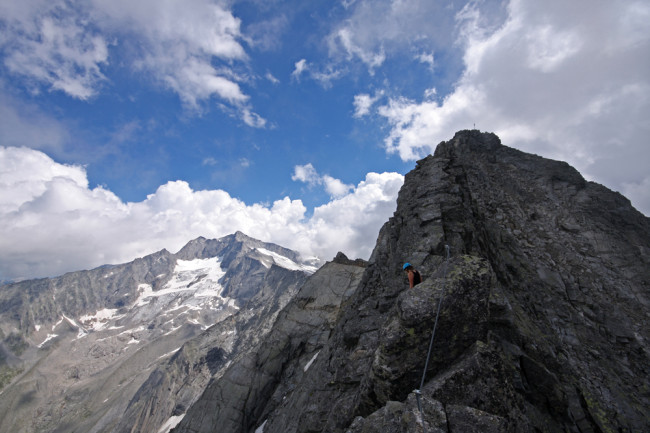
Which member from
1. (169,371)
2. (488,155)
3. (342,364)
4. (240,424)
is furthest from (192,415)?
(169,371)

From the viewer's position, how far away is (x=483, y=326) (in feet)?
35.7

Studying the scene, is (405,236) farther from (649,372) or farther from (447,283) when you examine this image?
(649,372)

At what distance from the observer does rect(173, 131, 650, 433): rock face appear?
10211 mm

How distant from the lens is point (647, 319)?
803 inches

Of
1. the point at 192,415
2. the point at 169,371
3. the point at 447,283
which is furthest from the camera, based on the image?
the point at 169,371

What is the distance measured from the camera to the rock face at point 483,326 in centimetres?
1021

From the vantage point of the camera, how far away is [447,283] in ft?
37.8

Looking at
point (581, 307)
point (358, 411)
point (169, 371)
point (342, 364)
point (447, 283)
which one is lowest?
point (169, 371)

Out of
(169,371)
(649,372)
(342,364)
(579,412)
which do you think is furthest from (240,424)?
(169,371)

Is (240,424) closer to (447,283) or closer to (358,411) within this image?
(358,411)

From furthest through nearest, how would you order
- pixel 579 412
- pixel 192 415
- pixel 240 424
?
pixel 192 415
pixel 240 424
pixel 579 412

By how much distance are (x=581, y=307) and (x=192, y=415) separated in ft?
140

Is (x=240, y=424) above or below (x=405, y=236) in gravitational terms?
below

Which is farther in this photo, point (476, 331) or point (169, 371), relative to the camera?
point (169, 371)
